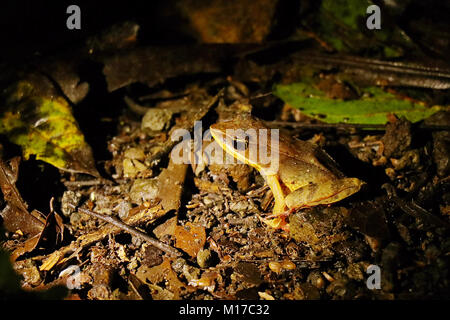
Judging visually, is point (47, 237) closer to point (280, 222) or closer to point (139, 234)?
point (139, 234)

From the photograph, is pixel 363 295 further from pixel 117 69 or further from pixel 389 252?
pixel 117 69

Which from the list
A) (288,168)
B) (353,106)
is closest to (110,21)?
(288,168)

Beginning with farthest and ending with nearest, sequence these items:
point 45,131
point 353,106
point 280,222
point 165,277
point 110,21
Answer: point 110,21
point 353,106
point 45,131
point 280,222
point 165,277

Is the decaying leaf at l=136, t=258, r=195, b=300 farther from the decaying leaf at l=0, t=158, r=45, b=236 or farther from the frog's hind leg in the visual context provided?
the decaying leaf at l=0, t=158, r=45, b=236

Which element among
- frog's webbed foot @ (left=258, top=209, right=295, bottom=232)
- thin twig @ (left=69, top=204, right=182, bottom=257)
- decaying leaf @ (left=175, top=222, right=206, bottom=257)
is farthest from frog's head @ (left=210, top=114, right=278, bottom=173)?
thin twig @ (left=69, top=204, right=182, bottom=257)

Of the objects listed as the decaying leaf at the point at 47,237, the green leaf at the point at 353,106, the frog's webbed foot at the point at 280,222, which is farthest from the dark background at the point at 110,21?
the frog's webbed foot at the point at 280,222

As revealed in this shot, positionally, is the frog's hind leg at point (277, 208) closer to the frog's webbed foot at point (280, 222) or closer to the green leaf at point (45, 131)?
the frog's webbed foot at point (280, 222)

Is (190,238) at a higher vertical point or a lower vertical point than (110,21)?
lower
